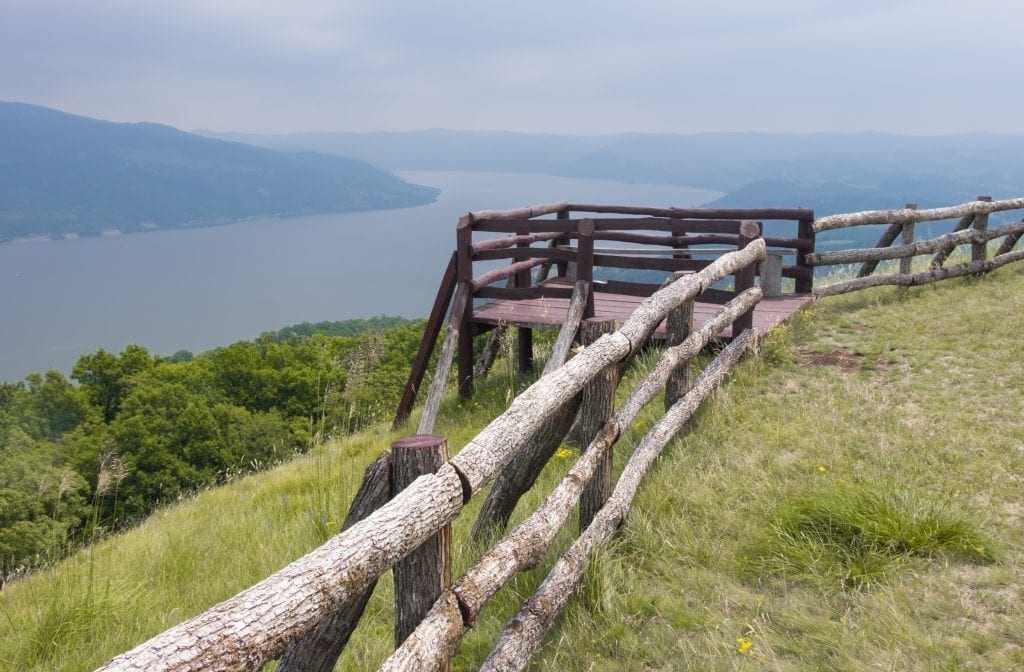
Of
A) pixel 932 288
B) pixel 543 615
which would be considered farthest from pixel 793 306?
pixel 543 615

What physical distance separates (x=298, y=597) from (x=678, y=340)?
4366 millimetres

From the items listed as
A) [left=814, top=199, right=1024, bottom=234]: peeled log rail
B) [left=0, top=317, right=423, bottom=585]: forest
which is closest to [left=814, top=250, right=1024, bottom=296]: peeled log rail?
[left=814, top=199, right=1024, bottom=234]: peeled log rail

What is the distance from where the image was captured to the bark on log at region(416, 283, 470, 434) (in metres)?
9.09

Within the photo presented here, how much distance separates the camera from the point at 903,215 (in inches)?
410

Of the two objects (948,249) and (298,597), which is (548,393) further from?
(948,249)

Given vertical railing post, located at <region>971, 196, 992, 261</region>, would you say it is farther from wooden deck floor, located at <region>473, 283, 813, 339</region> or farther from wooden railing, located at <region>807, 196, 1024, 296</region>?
wooden deck floor, located at <region>473, 283, 813, 339</region>

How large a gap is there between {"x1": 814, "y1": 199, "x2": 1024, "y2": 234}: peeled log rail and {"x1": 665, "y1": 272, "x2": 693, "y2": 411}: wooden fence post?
4780 mm

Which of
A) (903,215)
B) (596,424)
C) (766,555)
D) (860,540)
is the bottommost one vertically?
(766,555)

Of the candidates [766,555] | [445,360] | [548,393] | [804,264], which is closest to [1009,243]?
[804,264]

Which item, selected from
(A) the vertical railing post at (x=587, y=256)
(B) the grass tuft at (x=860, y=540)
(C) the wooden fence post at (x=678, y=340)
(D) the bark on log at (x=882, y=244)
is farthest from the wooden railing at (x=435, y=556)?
(D) the bark on log at (x=882, y=244)

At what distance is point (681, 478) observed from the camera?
4863 millimetres

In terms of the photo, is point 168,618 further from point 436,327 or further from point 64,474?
point 436,327

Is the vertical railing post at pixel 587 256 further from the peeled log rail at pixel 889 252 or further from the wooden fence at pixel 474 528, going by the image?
the peeled log rail at pixel 889 252

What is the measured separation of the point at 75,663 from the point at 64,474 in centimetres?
99
